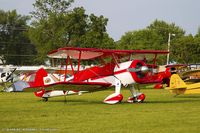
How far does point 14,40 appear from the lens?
98938mm

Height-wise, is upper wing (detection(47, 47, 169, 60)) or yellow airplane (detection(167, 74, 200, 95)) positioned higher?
upper wing (detection(47, 47, 169, 60))

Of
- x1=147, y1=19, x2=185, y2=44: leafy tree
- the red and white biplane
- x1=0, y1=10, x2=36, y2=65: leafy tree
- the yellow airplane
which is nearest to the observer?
the red and white biplane

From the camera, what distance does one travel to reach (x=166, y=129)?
10414mm

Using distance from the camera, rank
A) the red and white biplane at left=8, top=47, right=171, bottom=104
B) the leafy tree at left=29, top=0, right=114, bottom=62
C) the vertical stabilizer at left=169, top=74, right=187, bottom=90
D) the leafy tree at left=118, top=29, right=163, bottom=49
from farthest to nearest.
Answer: the leafy tree at left=118, top=29, right=163, bottom=49
the leafy tree at left=29, top=0, right=114, bottom=62
the vertical stabilizer at left=169, top=74, right=187, bottom=90
the red and white biplane at left=8, top=47, right=171, bottom=104

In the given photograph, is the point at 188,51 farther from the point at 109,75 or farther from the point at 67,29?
the point at 109,75

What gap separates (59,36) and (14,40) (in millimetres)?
37040

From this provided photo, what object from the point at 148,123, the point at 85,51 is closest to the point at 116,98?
the point at 85,51

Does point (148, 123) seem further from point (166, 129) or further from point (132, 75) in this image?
point (132, 75)

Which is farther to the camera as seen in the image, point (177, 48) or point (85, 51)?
point (177, 48)

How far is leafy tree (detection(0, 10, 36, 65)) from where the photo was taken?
3767 inches

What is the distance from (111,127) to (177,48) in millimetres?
67762

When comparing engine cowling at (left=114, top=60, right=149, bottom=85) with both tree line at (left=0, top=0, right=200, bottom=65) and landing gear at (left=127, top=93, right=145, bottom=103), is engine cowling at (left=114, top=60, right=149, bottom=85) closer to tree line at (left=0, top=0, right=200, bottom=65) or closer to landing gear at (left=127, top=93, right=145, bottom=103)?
landing gear at (left=127, top=93, right=145, bottom=103)

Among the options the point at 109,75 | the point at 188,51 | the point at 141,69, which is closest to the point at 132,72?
the point at 141,69

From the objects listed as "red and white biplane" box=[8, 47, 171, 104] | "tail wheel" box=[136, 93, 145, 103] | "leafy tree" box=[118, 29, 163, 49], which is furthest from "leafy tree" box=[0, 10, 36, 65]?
"tail wheel" box=[136, 93, 145, 103]
